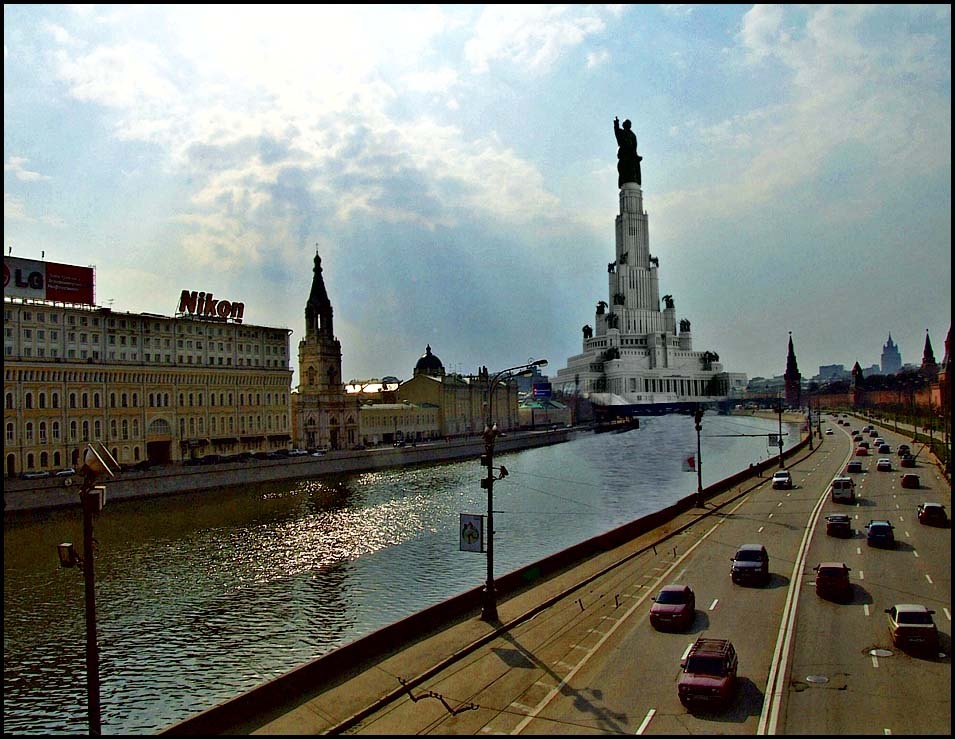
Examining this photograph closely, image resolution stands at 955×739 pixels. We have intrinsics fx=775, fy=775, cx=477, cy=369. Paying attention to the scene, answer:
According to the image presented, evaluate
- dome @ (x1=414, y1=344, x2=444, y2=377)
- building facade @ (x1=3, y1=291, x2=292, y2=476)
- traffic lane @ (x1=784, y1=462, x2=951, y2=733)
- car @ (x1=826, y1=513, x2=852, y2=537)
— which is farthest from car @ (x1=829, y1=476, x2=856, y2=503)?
dome @ (x1=414, y1=344, x2=444, y2=377)

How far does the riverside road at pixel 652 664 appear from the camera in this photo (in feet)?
45.7

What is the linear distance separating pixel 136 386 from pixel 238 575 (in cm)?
4479

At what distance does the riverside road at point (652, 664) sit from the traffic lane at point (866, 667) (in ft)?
0.13

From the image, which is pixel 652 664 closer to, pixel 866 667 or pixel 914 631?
pixel 866 667

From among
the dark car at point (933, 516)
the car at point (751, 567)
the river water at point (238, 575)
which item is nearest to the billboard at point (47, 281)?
the river water at point (238, 575)

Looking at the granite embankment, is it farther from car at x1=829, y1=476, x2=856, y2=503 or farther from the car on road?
the car on road

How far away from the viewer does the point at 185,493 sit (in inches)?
2418

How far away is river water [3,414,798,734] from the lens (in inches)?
848

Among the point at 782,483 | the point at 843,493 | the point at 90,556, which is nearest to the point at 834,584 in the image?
the point at 90,556

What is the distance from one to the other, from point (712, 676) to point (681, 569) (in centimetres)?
1172

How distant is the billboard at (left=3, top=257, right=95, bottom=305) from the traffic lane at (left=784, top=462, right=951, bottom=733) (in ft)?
209

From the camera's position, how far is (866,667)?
52.2 feet

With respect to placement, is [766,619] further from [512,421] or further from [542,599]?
[512,421]

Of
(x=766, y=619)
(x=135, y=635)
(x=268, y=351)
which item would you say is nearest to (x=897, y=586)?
(x=766, y=619)
